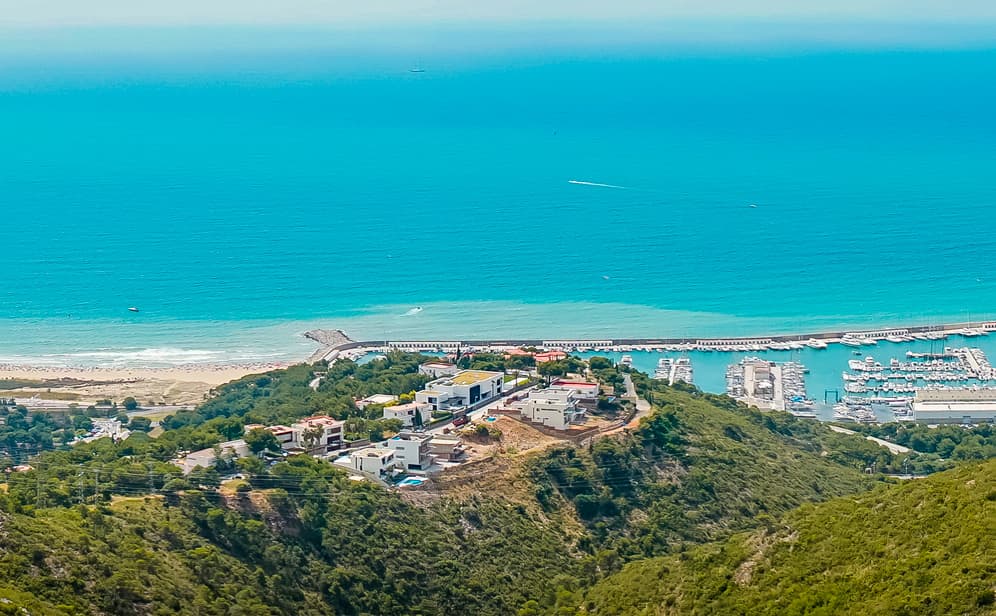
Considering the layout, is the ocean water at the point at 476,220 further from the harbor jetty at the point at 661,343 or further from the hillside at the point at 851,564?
the hillside at the point at 851,564

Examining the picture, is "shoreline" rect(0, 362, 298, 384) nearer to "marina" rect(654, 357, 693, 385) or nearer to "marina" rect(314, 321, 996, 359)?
"marina" rect(314, 321, 996, 359)

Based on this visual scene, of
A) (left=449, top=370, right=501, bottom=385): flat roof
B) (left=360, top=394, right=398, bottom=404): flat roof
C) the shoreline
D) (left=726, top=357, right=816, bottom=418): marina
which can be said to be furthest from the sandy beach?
(left=726, top=357, right=816, bottom=418): marina

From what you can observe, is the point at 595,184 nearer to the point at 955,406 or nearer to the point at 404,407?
the point at 955,406

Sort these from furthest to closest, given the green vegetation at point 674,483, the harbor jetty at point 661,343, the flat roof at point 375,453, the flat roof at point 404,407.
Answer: the harbor jetty at point 661,343
the flat roof at point 404,407
the flat roof at point 375,453
the green vegetation at point 674,483

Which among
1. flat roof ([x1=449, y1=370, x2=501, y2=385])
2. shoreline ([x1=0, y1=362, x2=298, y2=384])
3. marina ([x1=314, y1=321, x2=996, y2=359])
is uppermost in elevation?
marina ([x1=314, y1=321, x2=996, y2=359])

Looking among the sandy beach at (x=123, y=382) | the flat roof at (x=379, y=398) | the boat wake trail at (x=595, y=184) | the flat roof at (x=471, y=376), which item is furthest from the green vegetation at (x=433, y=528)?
the boat wake trail at (x=595, y=184)
